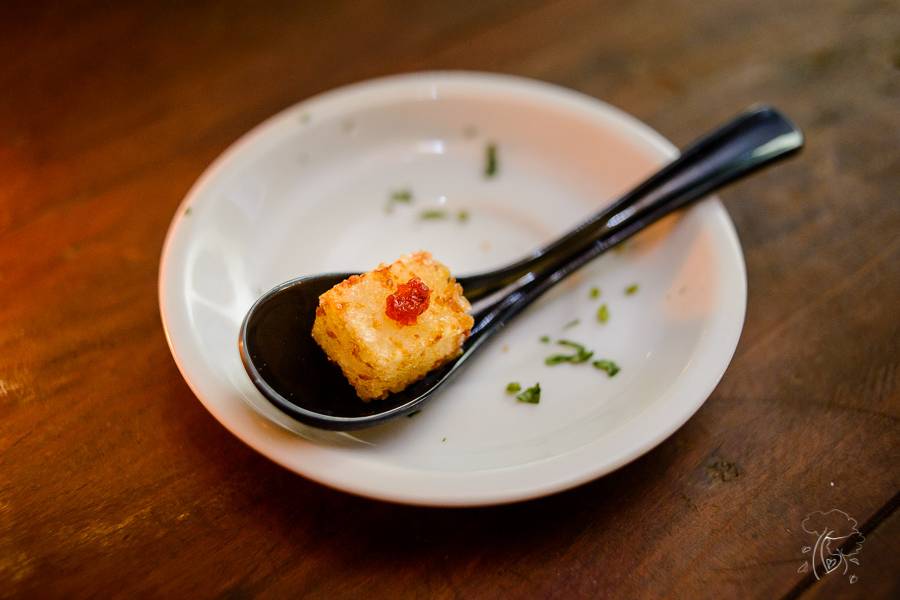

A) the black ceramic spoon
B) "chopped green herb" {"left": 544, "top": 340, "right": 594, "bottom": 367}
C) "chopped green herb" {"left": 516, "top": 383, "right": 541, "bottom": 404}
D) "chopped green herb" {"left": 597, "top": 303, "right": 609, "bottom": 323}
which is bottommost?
"chopped green herb" {"left": 516, "top": 383, "right": 541, "bottom": 404}

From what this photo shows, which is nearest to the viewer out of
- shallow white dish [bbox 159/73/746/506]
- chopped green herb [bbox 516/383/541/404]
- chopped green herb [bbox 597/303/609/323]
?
shallow white dish [bbox 159/73/746/506]

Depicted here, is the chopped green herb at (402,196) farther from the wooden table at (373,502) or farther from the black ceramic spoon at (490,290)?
the wooden table at (373,502)

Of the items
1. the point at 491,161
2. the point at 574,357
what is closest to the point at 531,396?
the point at 574,357

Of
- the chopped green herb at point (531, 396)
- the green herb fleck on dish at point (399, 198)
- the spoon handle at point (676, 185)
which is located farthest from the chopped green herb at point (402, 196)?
the chopped green herb at point (531, 396)

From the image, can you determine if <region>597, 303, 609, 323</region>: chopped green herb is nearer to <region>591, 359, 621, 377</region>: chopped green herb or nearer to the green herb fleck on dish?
<region>591, 359, 621, 377</region>: chopped green herb

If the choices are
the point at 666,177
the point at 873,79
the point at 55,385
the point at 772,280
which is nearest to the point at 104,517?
the point at 55,385

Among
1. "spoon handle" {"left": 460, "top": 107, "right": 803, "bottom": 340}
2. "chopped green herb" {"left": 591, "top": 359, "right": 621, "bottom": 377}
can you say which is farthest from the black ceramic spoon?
"chopped green herb" {"left": 591, "top": 359, "right": 621, "bottom": 377}
